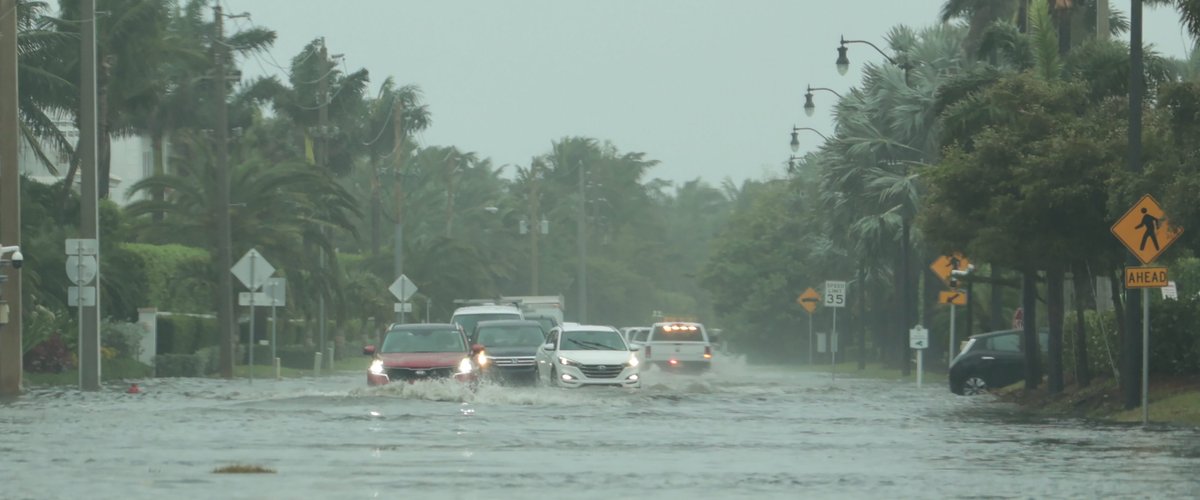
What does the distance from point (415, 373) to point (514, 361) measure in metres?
6.22

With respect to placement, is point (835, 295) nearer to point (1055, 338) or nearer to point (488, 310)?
point (488, 310)

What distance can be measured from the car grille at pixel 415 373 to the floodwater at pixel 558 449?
690 mm

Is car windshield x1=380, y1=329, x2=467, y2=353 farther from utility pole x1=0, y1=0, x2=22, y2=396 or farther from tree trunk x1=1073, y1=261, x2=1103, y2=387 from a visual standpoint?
tree trunk x1=1073, y1=261, x2=1103, y2=387

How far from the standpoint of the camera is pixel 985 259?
3253cm

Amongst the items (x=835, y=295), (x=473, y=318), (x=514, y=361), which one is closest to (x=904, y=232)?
(x=835, y=295)

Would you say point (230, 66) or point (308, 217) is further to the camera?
point (308, 217)

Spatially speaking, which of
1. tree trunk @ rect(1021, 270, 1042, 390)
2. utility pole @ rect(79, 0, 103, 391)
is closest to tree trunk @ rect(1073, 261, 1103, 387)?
tree trunk @ rect(1021, 270, 1042, 390)

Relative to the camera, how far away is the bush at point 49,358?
145ft

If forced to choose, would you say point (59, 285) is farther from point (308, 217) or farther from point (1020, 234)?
point (1020, 234)

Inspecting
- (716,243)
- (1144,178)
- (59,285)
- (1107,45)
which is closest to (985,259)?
(1107,45)

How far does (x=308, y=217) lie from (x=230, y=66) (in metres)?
10.9

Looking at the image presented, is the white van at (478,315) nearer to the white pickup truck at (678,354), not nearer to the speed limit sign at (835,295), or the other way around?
the white pickup truck at (678,354)

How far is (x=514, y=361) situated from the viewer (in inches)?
1547

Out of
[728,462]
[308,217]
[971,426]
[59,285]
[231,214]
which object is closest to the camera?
[728,462]
